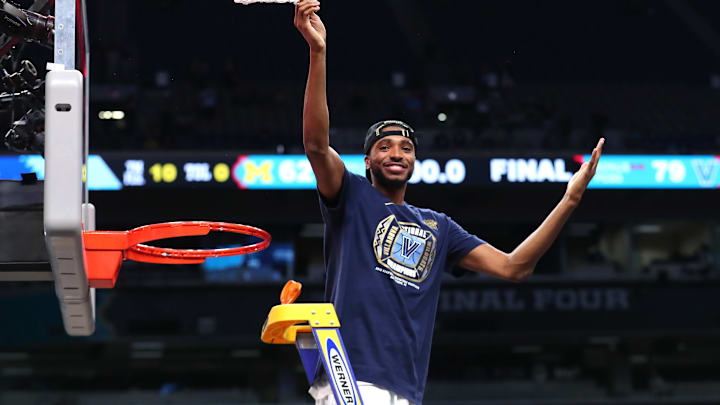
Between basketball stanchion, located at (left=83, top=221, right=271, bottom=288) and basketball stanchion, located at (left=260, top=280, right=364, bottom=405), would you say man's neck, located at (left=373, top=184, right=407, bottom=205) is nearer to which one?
basketball stanchion, located at (left=260, top=280, right=364, bottom=405)

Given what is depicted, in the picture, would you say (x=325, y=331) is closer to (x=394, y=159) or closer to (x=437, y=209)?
(x=394, y=159)

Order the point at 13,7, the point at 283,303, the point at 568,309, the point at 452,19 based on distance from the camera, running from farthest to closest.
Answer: the point at 452,19 < the point at 568,309 < the point at 13,7 < the point at 283,303

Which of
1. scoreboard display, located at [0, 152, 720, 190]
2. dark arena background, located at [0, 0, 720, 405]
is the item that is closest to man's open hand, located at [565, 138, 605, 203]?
scoreboard display, located at [0, 152, 720, 190]

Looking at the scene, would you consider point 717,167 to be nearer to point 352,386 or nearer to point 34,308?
point 34,308

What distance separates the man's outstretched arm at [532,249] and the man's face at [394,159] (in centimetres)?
43

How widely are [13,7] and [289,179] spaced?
1051 centimetres

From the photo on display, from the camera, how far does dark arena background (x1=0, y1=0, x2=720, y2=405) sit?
1498 centimetres

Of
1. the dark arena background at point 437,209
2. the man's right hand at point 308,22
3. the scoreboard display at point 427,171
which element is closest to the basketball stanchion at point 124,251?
the man's right hand at point 308,22

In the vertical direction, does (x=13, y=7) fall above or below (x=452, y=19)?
below

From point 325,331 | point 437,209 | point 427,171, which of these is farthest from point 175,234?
point 437,209

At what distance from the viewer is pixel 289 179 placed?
1457 cm

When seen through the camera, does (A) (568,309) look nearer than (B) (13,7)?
No

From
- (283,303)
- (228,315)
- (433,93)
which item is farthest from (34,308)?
(283,303)

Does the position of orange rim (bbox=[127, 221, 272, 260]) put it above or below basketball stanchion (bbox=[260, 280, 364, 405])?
above
